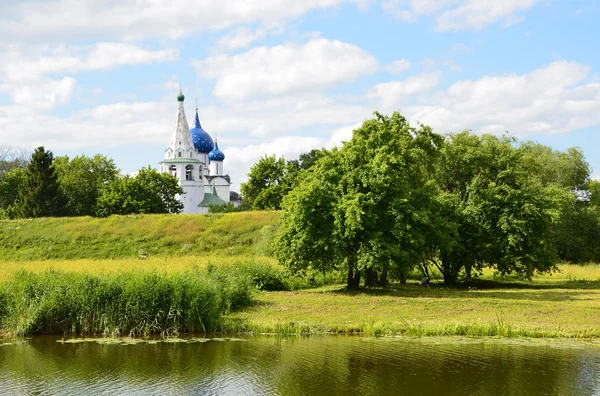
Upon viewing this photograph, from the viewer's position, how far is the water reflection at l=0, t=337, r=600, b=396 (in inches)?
687

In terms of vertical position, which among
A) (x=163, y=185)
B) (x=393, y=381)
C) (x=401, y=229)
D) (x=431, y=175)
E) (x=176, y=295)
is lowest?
(x=393, y=381)

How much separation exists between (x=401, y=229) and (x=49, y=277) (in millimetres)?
17574

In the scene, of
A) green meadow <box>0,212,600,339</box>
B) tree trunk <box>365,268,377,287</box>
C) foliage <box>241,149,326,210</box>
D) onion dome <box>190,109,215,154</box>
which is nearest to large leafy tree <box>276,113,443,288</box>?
tree trunk <box>365,268,377,287</box>

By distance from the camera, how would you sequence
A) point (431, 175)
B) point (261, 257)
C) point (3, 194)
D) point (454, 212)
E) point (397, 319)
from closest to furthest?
point (397, 319)
point (454, 212)
point (431, 175)
point (261, 257)
point (3, 194)

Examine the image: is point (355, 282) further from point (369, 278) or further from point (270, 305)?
point (270, 305)

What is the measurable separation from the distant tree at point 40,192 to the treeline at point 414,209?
60232 mm

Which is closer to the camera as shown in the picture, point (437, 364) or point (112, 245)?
point (437, 364)

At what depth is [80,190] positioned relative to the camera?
101125 mm

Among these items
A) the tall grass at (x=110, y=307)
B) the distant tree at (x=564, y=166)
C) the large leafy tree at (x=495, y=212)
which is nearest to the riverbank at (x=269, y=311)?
the tall grass at (x=110, y=307)

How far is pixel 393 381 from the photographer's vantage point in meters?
18.1

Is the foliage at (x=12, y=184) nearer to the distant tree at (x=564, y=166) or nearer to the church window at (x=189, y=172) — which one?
the church window at (x=189, y=172)

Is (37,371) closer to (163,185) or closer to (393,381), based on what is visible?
(393,381)

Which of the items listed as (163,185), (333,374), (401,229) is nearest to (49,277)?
(333,374)

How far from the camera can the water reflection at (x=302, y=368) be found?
1745 centimetres
